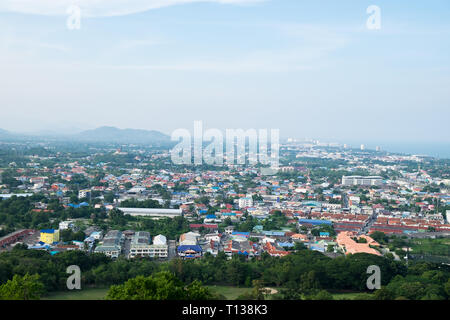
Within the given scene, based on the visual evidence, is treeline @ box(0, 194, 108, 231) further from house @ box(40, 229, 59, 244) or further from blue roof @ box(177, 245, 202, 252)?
blue roof @ box(177, 245, 202, 252)

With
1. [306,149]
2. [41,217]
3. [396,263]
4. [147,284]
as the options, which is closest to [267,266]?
[396,263]

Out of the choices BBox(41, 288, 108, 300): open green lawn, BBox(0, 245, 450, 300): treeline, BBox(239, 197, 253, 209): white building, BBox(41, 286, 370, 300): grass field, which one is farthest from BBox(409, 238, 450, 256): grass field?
BBox(41, 288, 108, 300): open green lawn

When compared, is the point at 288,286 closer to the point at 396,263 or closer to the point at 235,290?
the point at 235,290

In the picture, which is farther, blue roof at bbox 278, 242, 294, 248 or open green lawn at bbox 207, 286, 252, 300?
blue roof at bbox 278, 242, 294, 248

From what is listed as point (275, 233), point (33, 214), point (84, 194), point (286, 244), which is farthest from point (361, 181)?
point (33, 214)

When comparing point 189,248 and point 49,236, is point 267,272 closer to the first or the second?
point 189,248

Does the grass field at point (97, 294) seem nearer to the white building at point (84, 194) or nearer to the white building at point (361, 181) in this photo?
the white building at point (84, 194)
